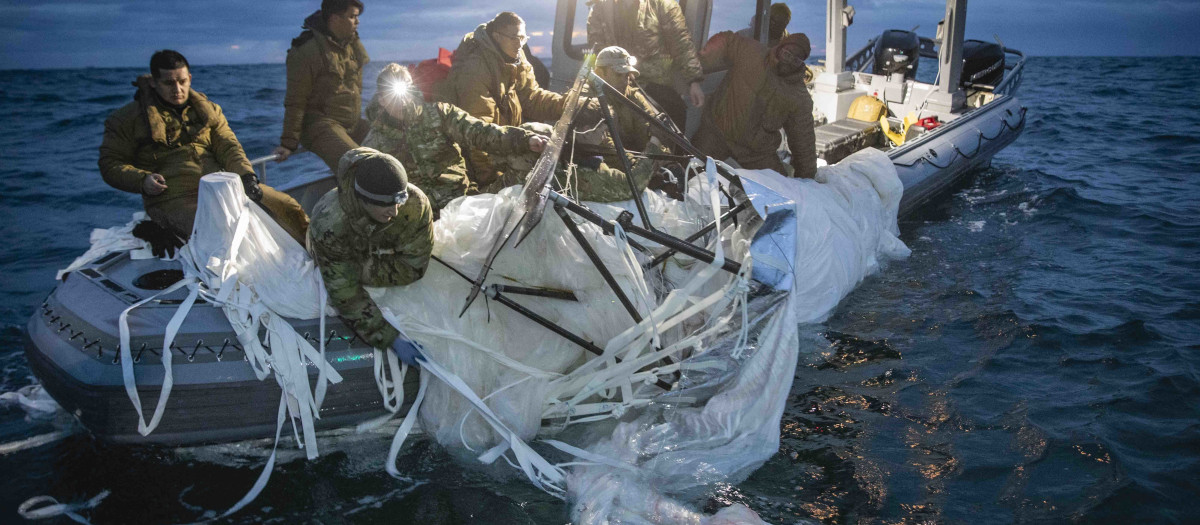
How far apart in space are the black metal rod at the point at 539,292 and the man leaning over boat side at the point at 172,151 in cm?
120

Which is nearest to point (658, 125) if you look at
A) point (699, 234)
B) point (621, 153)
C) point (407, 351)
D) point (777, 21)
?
point (621, 153)

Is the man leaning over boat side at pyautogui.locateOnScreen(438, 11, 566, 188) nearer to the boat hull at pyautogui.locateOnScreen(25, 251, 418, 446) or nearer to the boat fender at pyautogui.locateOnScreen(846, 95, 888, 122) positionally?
the boat hull at pyautogui.locateOnScreen(25, 251, 418, 446)

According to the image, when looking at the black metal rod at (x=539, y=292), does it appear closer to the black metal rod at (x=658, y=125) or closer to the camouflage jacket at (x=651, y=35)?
the black metal rod at (x=658, y=125)

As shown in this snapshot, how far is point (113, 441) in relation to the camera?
3.21m

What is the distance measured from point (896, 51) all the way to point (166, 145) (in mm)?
8734

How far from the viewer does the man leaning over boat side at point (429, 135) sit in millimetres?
3666

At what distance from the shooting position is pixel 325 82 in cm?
452

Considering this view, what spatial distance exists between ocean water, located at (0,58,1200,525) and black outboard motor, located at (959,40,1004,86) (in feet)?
7.50

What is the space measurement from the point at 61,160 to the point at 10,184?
2.90 meters

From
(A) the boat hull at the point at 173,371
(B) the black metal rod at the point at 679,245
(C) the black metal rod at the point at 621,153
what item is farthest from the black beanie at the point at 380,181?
(C) the black metal rod at the point at 621,153

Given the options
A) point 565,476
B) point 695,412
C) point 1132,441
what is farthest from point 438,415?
point 1132,441

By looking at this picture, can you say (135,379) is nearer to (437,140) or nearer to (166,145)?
(166,145)

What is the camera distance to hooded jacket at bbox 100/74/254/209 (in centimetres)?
370

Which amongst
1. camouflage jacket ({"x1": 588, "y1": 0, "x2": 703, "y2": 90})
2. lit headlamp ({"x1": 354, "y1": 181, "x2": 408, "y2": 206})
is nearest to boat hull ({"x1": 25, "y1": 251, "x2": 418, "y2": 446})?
lit headlamp ({"x1": 354, "y1": 181, "x2": 408, "y2": 206})
